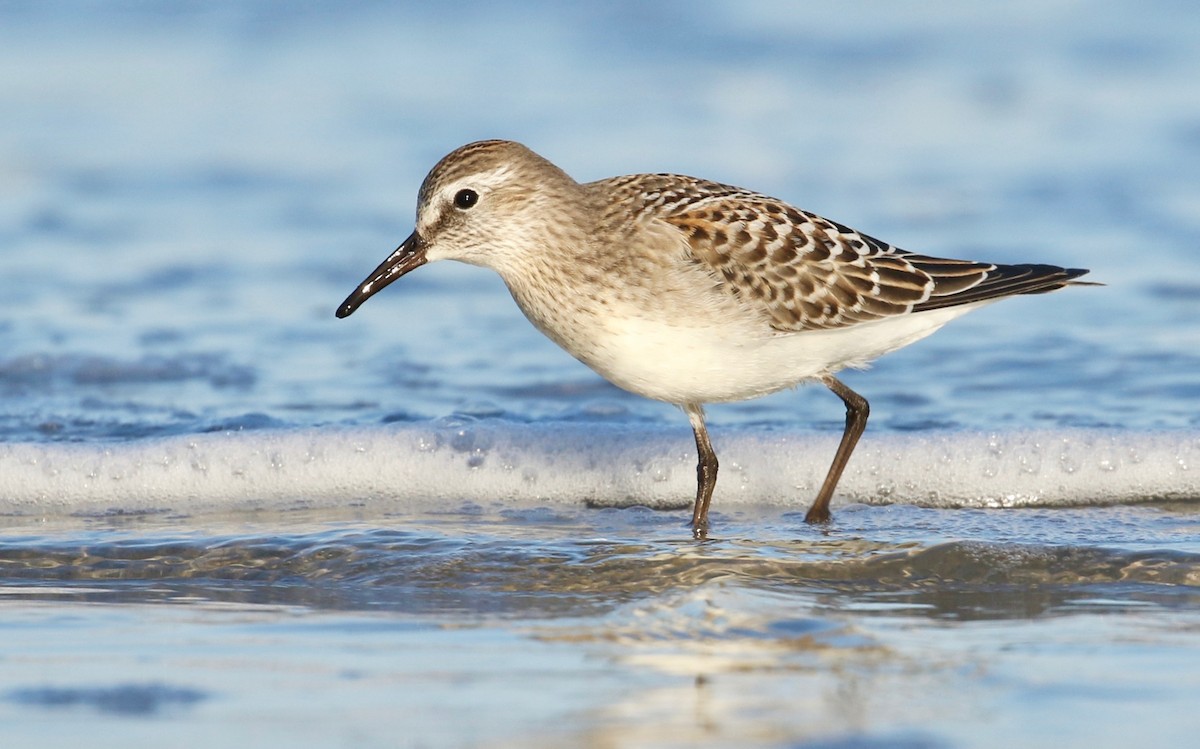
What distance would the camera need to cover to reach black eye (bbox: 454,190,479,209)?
714cm

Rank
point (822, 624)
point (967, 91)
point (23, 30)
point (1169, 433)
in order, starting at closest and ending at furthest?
point (822, 624), point (1169, 433), point (967, 91), point (23, 30)

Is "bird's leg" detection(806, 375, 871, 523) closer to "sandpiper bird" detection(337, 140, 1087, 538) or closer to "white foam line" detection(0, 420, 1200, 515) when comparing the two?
"sandpiper bird" detection(337, 140, 1087, 538)

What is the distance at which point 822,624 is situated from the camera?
5.57 meters

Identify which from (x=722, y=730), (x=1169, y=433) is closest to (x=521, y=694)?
(x=722, y=730)

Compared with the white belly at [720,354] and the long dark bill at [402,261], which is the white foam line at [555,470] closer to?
the white belly at [720,354]

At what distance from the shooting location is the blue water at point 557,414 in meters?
5.09

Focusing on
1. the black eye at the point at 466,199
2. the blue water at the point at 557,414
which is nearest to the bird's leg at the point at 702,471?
the blue water at the point at 557,414

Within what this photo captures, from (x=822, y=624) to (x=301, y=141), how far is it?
9976 mm

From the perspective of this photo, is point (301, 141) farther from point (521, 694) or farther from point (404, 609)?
point (521, 694)

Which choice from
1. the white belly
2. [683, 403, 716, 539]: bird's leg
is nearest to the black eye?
the white belly

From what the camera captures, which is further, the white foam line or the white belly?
the white foam line

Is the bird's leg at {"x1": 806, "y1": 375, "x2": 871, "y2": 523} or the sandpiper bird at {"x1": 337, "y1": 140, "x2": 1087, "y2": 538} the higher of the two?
the sandpiper bird at {"x1": 337, "y1": 140, "x2": 1087, "y2": 538}

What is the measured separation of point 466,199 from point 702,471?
4.97 ft

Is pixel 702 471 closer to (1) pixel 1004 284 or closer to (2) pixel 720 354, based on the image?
(2) pixel 720 354
